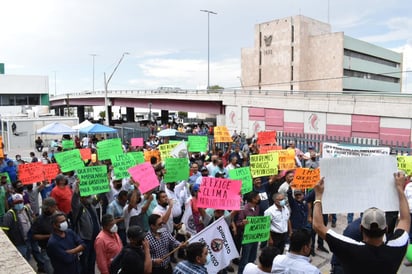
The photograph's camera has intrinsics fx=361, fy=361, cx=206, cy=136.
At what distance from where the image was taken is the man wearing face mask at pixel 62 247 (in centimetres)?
484

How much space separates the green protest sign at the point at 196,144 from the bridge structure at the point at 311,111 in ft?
56.4

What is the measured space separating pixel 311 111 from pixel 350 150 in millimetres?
21553

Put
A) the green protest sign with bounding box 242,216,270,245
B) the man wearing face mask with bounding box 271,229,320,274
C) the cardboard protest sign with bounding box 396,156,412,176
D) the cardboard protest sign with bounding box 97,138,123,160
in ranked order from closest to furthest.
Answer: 1. the man wearing face mask with bounding box 271,229,320,274
2. the green protest sign with bounding box 242,216,270,245
3. the cardboard protest sign with bounding box 396,156,412,176
4. the cardboard protest sign with bounding box 97,138,123,160

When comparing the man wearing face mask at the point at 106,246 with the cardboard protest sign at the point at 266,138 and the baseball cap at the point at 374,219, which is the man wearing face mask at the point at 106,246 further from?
the cardboard protest sign at the point at 266,138

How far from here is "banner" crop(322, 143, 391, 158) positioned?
823cm

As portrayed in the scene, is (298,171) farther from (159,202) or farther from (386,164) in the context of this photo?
(386,164)

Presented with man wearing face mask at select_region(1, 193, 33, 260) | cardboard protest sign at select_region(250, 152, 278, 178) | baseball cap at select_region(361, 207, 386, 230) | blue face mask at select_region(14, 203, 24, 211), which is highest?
baseball cap at select_region(361, 207, 386, 230)

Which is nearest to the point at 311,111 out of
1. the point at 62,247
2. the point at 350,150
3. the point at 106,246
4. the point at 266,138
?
the point at 266,138

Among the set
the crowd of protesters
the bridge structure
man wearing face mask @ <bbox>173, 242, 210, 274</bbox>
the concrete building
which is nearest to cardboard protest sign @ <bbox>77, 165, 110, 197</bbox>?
the crowd of protesters

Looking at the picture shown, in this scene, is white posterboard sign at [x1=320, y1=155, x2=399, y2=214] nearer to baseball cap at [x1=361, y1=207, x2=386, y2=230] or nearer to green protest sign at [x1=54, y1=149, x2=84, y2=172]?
baseball cap at [x1=361, y1=207, x2=386, y2=230]

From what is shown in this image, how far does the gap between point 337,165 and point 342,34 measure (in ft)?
184

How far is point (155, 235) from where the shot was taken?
4.75m

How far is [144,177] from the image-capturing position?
6316 millimetres

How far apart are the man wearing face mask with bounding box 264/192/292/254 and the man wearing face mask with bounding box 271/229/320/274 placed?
7.55ft
